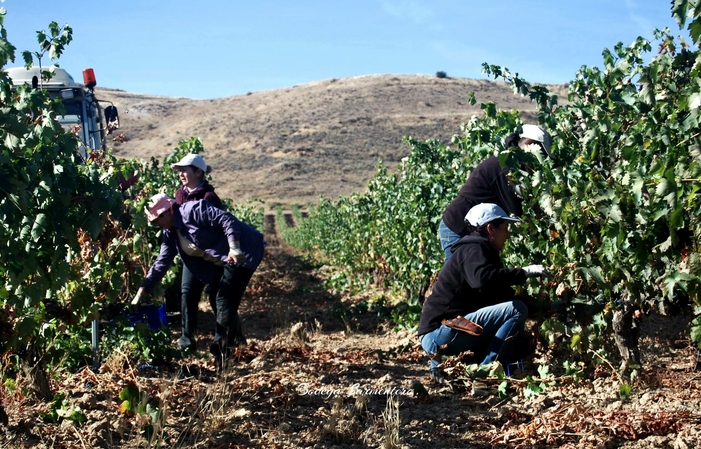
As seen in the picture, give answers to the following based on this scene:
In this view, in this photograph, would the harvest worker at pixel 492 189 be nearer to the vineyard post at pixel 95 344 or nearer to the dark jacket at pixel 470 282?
the dark jacket at pixel 470 282

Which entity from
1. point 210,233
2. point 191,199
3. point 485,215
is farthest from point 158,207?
point 485,215

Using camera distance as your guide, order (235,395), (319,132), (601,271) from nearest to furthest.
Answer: (601,271) < (235,395) < (319,132)

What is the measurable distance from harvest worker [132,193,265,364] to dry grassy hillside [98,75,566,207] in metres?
35.2

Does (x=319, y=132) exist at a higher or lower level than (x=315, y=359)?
higher

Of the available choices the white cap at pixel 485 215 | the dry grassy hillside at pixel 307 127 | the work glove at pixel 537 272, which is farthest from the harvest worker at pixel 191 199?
the dry grassy hillside at pixel 307 127

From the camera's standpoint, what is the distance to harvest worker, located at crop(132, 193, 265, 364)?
5.46m

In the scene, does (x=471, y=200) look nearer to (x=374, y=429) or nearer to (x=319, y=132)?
(x=374, y=429)

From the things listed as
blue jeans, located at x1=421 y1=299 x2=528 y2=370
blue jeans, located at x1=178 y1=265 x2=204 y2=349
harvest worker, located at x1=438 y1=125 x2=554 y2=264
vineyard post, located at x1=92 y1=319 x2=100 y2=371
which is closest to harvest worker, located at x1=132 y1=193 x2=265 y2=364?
blue jeans, located at x1=178 y1=265 x2=204 y2=349

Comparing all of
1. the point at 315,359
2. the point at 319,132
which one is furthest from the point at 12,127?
the point at 319,132

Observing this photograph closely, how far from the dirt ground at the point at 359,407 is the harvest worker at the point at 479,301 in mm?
232

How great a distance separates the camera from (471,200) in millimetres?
4855

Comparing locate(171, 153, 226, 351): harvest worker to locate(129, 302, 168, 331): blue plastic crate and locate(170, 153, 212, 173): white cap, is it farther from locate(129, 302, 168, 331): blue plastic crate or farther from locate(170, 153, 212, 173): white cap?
locate(129, 302, 168, 331): blue plastic crate

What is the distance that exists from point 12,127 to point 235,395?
1.94 m

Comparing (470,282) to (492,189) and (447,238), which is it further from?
(447,238)
